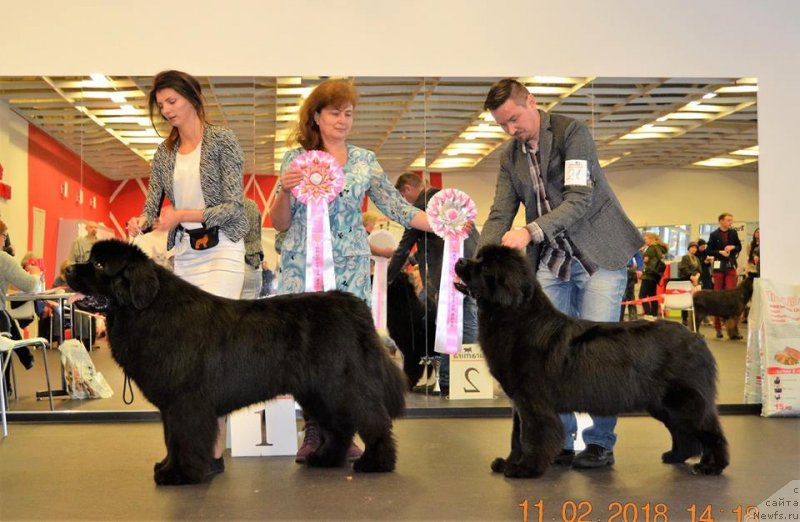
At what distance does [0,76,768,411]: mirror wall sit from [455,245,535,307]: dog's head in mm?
2474

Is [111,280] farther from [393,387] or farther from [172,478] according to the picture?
[393,387]

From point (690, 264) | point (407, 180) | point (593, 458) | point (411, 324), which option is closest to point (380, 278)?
point (411, 324)

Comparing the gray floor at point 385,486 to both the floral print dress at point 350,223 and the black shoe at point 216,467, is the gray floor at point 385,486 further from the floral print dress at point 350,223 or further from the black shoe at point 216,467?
the floral print dress at point 350,223

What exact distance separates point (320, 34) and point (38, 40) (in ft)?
6.68

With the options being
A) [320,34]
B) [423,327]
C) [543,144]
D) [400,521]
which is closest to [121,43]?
[320,34]

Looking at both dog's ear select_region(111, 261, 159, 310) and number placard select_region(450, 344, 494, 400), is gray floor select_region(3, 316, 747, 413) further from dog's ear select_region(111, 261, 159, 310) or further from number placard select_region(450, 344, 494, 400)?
dog's ear select_region(111, 261, 159, 310)

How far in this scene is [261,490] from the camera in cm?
378

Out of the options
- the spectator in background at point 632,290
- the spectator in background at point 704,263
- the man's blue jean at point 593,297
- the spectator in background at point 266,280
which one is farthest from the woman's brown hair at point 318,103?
the spectator in background at point 704,263

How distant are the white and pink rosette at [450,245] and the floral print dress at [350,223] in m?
0.37

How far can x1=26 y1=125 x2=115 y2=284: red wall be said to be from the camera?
6281 millimetres

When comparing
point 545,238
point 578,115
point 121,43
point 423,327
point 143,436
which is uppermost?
point 121,43

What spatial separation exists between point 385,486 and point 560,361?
0.96 meters

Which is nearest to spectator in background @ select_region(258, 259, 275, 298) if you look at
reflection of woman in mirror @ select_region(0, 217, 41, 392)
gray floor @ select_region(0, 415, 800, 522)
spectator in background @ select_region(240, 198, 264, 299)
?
spectator in background @ select_region(240, 198, 264, 299)

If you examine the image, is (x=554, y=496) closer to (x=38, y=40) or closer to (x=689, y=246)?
(x=689, y=246)
